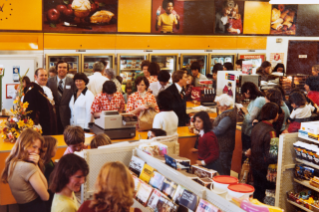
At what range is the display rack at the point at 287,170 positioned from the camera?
3471 mm

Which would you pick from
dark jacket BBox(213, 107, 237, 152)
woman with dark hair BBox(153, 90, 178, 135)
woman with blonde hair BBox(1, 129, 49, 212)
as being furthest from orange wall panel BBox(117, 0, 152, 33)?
woman with blonde hair BBox(1, 129, 49, 212)

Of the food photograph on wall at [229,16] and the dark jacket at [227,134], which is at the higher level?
the food photograph on wall at [229,16]

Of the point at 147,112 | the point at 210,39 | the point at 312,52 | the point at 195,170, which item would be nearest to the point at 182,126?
the point at 147,112

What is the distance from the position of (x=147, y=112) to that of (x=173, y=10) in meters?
3.94

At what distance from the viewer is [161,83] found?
5340mm

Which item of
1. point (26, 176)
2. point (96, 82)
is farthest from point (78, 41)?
point (26, 176)

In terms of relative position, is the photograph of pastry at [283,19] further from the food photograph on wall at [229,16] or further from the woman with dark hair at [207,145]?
the woman with dark hair at [207,145]

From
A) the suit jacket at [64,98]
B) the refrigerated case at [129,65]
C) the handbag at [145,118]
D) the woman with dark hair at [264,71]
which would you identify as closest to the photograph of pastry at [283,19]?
the woman with dark hair at [264,71]

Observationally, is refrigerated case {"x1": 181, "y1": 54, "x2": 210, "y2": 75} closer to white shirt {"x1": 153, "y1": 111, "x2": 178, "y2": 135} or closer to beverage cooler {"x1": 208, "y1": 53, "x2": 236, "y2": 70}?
beverage cooler {"x1": 208, "y1": 53, "x2": 236, "y2": 70}

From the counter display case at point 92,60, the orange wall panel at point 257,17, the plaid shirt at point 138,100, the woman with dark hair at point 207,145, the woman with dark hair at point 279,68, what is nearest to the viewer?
the woman with dark hair at point 207,145

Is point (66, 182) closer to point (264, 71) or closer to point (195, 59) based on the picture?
point (264, 71)

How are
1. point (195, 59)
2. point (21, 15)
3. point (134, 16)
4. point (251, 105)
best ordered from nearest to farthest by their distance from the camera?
1. point (251, 105)
2. point (21, 15)
3. point (134, 16)
4. point (195, 59)

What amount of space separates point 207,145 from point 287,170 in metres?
0.78

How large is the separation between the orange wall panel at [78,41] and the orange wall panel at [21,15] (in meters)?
0.30
